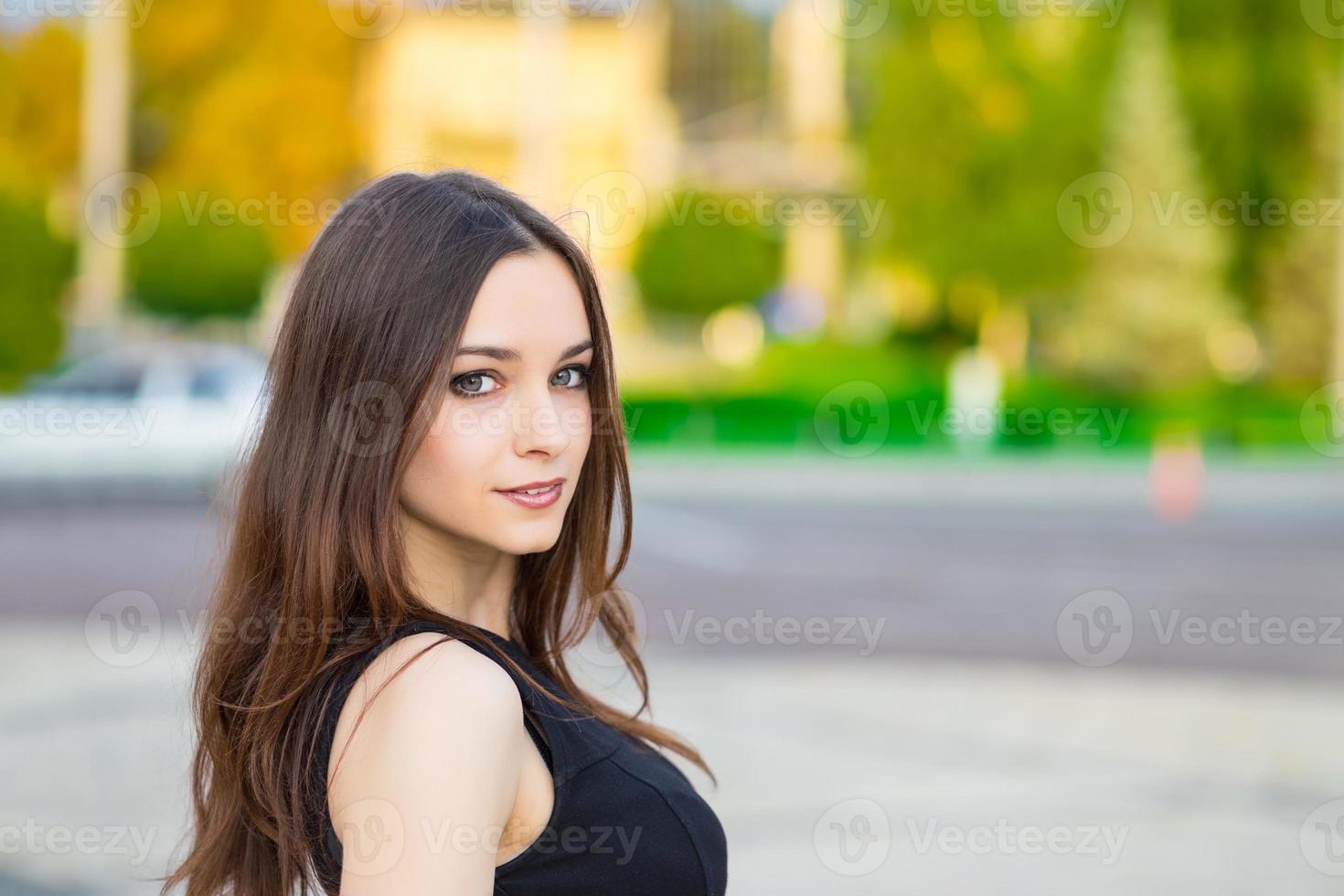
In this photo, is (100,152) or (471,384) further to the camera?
(100,152)

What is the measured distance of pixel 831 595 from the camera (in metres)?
11.6

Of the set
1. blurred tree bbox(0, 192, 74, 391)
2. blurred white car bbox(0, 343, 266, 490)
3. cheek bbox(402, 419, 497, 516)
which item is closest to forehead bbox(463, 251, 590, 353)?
cheek bbox(402, 419, 497, 516)

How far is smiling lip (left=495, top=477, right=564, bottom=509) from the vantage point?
6.25 ft

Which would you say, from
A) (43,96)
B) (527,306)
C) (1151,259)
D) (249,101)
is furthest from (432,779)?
(249,101)

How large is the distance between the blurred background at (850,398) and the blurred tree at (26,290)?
0.06 meters

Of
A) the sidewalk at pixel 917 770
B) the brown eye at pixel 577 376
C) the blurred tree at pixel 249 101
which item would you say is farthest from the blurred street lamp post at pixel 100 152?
the brown eye at pixel 577 376

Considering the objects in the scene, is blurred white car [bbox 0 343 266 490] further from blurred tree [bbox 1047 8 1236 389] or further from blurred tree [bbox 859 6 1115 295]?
blurred tree [bbox 1047 8 1236 389]

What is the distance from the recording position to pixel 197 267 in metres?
25.3

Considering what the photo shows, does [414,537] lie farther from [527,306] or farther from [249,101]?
[249,101]

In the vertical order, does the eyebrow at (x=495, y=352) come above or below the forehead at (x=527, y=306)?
below

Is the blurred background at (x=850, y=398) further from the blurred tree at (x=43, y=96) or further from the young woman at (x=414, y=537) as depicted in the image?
the young woman at (x=414, y=537)

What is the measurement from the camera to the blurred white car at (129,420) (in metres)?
15.6

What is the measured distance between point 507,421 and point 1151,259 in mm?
31483

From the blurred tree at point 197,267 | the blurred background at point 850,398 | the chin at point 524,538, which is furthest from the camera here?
the blurred tree at point 197,267
